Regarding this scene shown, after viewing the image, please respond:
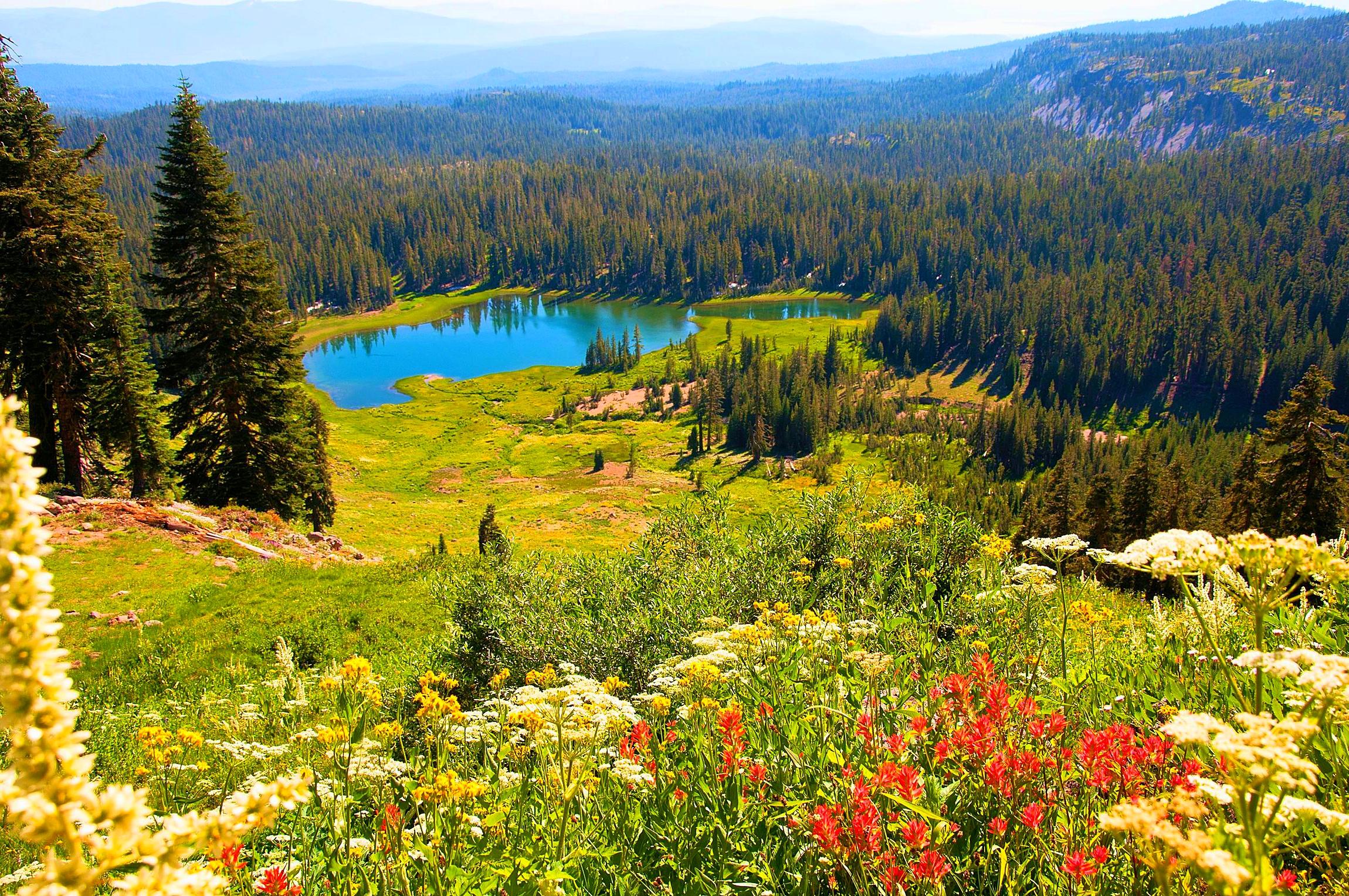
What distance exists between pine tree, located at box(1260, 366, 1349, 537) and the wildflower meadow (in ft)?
117

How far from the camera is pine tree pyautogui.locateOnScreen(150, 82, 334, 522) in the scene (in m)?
28.1

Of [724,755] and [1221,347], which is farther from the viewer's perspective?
[1221,347]

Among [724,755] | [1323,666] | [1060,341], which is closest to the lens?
[1323,666]

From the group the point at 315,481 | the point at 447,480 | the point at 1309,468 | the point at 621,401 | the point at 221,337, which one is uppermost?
the point at 221,337

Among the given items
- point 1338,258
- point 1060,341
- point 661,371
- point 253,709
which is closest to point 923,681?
point 253,709

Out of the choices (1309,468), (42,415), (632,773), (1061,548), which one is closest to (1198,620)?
(1061,548)

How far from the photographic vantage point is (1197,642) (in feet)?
20.4

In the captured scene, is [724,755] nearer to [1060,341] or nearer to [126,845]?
[126,845]

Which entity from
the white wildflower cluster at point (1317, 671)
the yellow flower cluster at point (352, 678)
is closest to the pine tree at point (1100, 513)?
the white wildflower cluster at point (1317, 671)

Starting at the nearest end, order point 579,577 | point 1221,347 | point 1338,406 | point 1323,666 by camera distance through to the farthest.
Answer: point 1323,666, point 579,577, point 1338,406, point 1221,347

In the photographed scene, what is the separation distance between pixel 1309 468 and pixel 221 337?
49.3 m

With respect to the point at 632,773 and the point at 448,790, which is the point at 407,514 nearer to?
the point at 448,790

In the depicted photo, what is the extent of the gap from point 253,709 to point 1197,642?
9230mm

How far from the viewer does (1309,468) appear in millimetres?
35812
